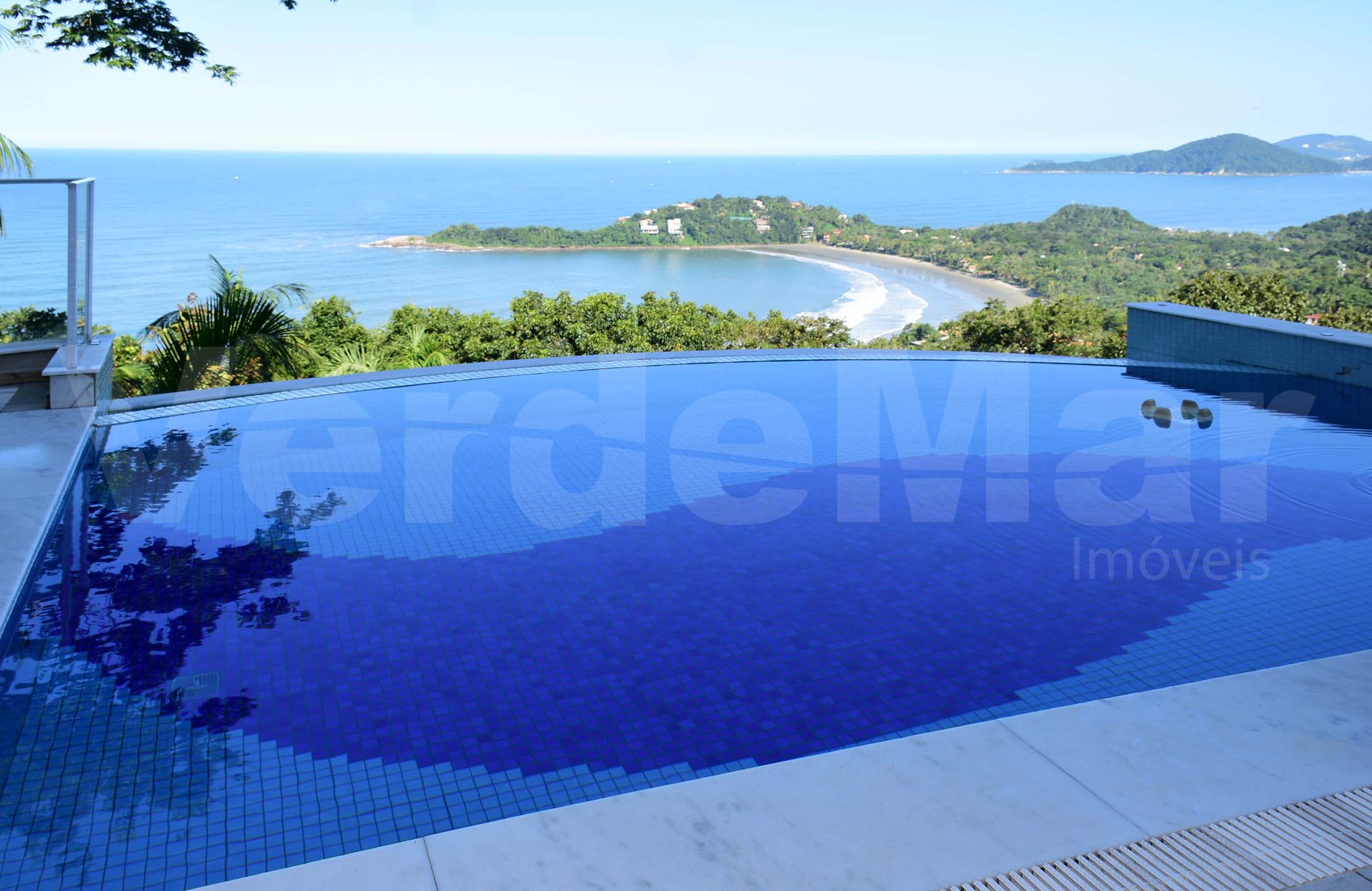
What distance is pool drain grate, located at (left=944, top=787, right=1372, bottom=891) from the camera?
216cm

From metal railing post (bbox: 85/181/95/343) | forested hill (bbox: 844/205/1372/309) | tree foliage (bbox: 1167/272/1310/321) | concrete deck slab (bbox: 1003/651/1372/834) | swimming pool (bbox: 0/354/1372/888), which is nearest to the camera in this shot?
concrete deck slab (bbox: 1003/651/1372/834)

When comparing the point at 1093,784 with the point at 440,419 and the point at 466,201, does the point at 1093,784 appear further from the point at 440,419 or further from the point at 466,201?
the point at 466,201

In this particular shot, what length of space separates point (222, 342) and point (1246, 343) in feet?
26.1

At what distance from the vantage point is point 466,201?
4227 inches

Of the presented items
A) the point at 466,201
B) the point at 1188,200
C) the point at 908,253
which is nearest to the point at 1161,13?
the point at 1188,200

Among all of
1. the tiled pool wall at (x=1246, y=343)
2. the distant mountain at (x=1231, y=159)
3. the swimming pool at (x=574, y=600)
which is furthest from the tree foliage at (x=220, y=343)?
the distant mountain at (x=1231, y=159)

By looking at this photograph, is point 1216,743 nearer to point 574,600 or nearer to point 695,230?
point 574,600

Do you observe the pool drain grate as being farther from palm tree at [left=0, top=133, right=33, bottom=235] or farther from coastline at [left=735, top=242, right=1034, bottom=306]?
coastline at [left=735, top=242, right=1034, bottom=306]

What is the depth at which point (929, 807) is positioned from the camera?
7.90 ft

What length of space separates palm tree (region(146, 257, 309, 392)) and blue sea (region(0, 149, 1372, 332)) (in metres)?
0.50

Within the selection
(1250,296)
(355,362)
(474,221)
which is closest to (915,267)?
→ (474,221)

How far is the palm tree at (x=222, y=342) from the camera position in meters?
7.62

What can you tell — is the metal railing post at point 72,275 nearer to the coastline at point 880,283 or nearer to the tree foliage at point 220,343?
the tree foliage at point 220,343

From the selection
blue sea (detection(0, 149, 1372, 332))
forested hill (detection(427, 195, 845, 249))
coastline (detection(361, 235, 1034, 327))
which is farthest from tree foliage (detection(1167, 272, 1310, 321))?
forested hill (detection(427, 195, 845, 249))
